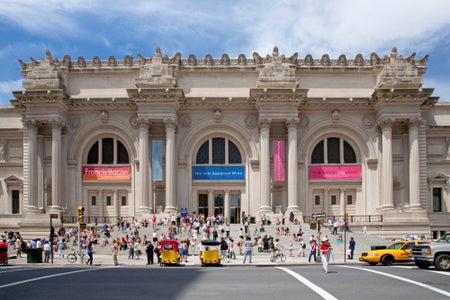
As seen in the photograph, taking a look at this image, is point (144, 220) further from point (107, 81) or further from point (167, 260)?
point (167, 260)

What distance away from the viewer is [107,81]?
60.2 m

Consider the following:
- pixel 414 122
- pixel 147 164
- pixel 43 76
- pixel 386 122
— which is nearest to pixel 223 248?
pixel 147 164

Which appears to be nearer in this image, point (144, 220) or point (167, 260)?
point (167, 260)

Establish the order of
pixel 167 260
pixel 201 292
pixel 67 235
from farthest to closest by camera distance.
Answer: pixel 67 235 < pixel 167 260 < pixel 201 292

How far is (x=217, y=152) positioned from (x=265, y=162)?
211 inches

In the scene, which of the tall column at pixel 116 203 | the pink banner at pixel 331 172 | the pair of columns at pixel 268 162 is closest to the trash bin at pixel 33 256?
the tall column at pixel 116 203

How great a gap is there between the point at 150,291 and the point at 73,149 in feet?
134

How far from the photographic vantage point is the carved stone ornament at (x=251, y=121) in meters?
59.0

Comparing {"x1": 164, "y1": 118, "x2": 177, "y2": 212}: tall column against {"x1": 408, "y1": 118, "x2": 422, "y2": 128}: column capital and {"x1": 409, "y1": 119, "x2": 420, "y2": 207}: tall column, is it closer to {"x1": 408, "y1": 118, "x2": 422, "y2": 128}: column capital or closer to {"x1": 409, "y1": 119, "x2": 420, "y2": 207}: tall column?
{"x1": 408, "y1": 118, "x2": 422, "y2": 128}: column capital

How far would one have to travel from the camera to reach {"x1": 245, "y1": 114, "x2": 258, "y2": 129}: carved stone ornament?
58969 mm

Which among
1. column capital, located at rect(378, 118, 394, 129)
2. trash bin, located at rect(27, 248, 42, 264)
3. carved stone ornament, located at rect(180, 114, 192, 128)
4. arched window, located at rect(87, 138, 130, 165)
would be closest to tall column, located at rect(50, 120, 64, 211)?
arched window, located at rect(87, 138, 130, 165)

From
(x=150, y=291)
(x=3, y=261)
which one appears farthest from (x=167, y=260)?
(x=150, y=291)

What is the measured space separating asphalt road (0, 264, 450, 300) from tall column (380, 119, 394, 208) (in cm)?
2985

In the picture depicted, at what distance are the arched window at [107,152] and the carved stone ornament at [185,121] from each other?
603 centimetres
